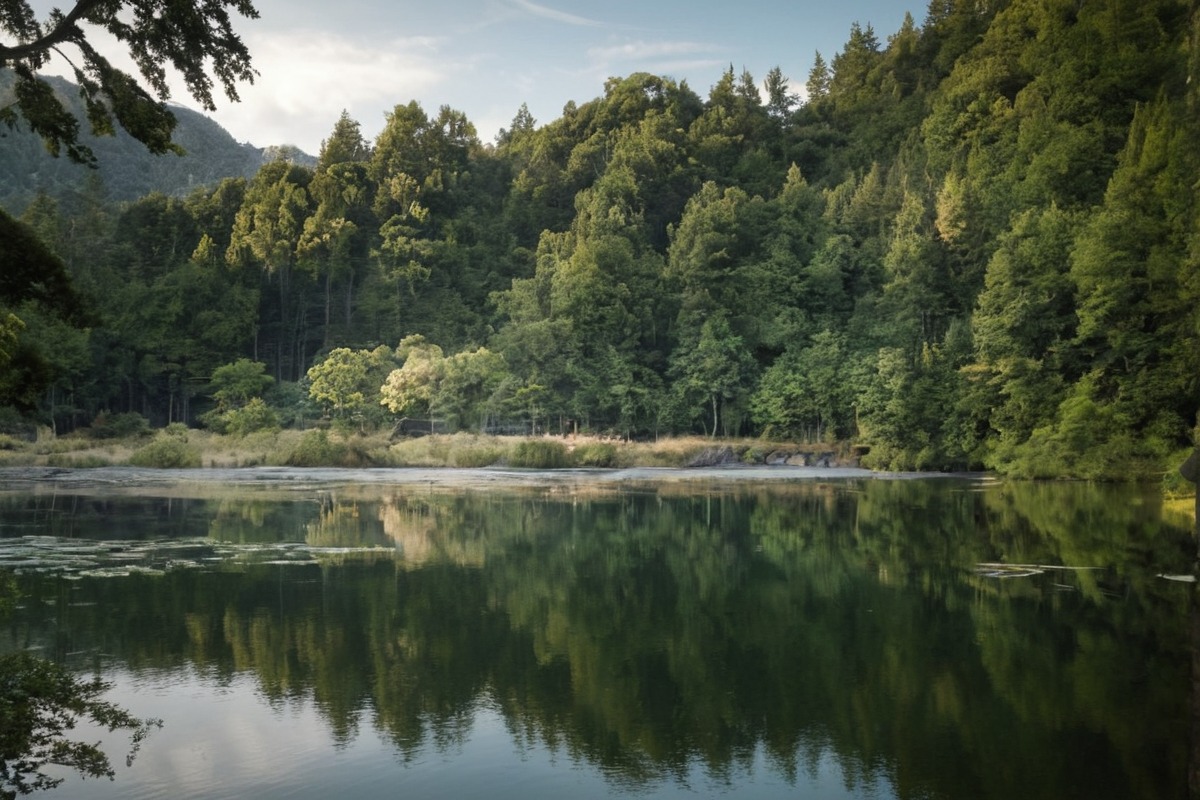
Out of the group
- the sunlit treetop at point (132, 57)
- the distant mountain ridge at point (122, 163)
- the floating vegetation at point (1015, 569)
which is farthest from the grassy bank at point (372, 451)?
the sunlit treetop at point (132, 57)

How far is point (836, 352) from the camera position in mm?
50969

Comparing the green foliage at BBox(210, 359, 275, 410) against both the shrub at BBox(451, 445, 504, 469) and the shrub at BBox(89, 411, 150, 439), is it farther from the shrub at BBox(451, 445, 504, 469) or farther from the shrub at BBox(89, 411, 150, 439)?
the shrub at BBox(451, 445, 504, 469)

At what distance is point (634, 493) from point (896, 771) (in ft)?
81.5

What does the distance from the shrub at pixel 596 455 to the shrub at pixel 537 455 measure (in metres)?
0.82

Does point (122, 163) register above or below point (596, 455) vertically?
above

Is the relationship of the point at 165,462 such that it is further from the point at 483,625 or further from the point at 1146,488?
the point at 1146,488

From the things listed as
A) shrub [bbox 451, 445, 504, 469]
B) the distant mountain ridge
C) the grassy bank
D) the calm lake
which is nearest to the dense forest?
the grassy bank

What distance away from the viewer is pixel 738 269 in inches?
2291

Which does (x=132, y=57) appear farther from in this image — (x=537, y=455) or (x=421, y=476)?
(x=537, y=455)

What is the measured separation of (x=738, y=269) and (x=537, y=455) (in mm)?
19372

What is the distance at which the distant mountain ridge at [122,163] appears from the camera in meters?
92.9

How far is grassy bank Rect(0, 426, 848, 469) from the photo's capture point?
4334cm

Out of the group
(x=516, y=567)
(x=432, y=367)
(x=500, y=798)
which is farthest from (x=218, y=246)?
(x=500, y=798)

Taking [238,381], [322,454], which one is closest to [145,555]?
[322,454]
